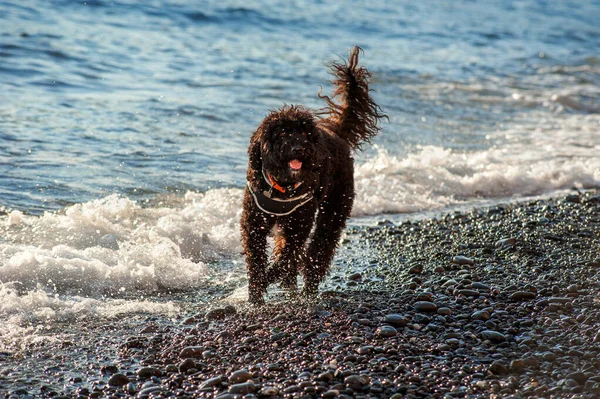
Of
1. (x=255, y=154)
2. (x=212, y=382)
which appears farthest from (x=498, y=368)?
(x=255, y=154)

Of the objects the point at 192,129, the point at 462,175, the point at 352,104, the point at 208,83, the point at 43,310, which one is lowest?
the point at 43,310

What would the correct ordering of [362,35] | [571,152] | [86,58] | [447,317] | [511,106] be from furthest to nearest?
1. [362,35]
2. [511,106]
3. [86,58]
4. [571,152]
5. [447,317]

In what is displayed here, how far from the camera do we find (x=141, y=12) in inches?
840

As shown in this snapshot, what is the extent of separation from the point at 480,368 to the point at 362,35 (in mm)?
19891

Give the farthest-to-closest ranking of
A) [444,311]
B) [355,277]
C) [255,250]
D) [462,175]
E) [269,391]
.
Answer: [462,175] < [355,277] < [255,250] < [444,311] < [269,391]

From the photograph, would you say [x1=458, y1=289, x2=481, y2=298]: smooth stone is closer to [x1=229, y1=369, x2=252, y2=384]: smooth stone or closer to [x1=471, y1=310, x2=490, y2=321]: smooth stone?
[x1=471, y1=310, x2=490, y2=321]: smooth stone

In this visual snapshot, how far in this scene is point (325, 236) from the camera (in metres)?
6.96

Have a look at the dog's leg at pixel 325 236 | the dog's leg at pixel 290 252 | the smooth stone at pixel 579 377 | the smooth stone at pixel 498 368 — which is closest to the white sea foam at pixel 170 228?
the dog's leg at pixel 290 252

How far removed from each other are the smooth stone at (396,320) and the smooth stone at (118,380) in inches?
82.7

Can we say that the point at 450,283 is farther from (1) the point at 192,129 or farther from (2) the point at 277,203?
(1) the point at 192,129

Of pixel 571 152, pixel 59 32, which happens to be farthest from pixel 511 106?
pixel 59 32

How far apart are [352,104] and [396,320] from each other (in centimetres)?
264

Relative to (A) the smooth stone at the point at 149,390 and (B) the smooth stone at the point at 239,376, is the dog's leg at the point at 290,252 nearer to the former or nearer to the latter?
(B) the smooth stone at the point at 239,376

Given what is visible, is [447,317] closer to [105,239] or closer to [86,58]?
[105,239]
